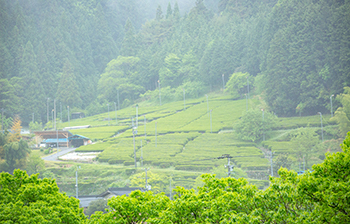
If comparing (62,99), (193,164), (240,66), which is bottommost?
(193,164)

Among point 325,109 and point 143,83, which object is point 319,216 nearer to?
point 325,109

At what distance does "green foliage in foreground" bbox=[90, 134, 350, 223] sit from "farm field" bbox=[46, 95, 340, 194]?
1790 centimetres

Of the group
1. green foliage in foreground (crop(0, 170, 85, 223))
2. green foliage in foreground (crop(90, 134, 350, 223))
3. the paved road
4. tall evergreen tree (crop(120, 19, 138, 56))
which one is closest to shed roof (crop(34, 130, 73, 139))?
the paved road

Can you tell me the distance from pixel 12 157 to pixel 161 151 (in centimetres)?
1640

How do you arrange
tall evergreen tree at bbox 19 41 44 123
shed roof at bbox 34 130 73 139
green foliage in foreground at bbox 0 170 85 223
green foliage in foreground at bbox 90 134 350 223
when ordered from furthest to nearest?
tall evergreen tree at bbox 19 41 44 123, shed roof at bbox 34 130 73 139, green foliage in foreground at bbox 0 170 85 223, green foliage in foreground at bbox 90 134 350 223

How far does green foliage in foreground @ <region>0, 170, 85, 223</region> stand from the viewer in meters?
8.20

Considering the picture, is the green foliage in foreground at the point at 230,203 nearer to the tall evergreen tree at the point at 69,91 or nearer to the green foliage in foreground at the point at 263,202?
the green foliage in foreground at the point at 263,202

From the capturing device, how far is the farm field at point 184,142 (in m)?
30.4

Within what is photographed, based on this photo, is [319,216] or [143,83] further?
[143,83]

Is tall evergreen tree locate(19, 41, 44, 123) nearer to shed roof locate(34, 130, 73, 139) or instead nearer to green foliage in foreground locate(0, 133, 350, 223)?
shed roof locate(34, 130, 73, 139)

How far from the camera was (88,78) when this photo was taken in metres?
64.5

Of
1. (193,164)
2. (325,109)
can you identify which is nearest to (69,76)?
(193,164)

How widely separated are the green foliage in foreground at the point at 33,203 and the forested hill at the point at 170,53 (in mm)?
35748

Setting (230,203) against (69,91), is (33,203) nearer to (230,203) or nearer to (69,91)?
(230,203)
